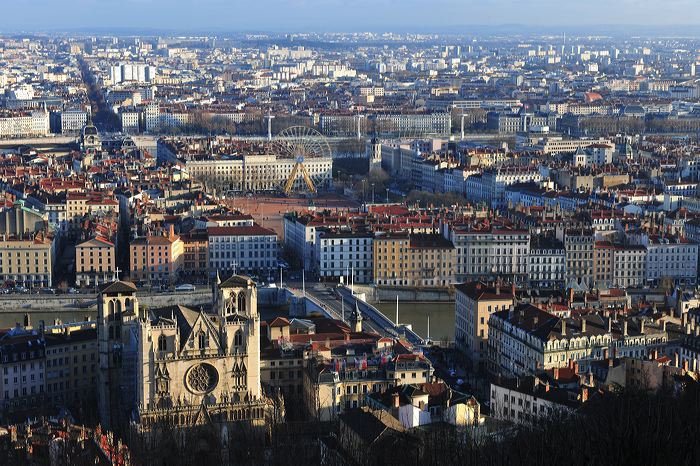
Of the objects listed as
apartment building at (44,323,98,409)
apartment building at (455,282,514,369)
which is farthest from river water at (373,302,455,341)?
apartment building at (44,323,98,409)

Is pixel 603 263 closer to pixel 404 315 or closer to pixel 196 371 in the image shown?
pixel 404 315

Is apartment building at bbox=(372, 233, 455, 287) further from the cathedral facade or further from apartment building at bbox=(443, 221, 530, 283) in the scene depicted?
the cathedral facade

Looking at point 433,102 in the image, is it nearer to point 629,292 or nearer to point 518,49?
point 629,292

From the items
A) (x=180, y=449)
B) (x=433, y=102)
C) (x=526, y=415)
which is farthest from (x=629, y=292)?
(x=433, y=102)

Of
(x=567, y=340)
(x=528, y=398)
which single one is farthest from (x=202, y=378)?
(x=567, y=340)

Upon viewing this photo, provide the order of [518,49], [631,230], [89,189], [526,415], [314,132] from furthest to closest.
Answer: [518,49], [314,132], [89,189], [631,230], [526,415]
